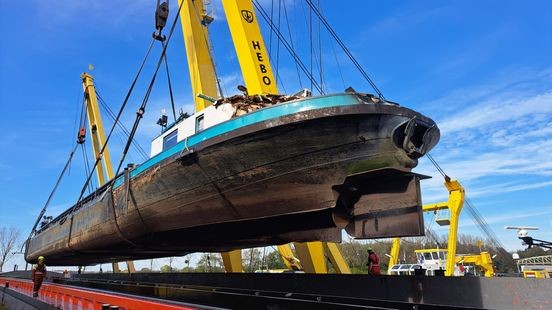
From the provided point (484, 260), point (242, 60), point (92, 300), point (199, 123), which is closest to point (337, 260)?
point (242, 60)

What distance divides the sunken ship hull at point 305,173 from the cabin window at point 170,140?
91 centimetres

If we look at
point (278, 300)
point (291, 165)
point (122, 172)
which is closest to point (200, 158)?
point (291, 165)

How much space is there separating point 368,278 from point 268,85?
5.87m

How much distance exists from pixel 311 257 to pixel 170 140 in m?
5.68

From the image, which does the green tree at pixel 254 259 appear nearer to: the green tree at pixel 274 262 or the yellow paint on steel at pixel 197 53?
the green tree at pixel 274 262

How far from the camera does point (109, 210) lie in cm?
992

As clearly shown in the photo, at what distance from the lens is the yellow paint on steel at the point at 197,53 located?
14195 millimetres

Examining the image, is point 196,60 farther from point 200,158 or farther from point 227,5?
point 200,158

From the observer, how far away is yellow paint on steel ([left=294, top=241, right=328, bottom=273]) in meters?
12.1

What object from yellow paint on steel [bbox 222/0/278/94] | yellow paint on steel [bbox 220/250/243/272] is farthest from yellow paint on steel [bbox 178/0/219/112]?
yellow paint on steel [bbox 220/250/243/272]

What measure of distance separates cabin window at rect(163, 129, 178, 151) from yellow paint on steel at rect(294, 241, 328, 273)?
507cm

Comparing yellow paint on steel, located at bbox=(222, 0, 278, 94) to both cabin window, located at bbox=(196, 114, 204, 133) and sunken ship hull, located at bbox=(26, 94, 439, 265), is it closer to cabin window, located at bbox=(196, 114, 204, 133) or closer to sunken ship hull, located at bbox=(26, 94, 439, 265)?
cabin window, located at bbox=(196, 114, 204, 133)

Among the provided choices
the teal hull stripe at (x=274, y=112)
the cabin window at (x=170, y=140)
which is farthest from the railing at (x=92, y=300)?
the cabin window at (x=170, y=140)

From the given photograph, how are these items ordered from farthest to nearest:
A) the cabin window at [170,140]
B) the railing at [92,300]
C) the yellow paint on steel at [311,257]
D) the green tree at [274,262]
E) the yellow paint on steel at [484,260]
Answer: the green tree at [274,262], the yellow paint on steel at [484,260], the yellow paint on steel at [311,257], the cabin window at [170,140], the railing at [92,300]
